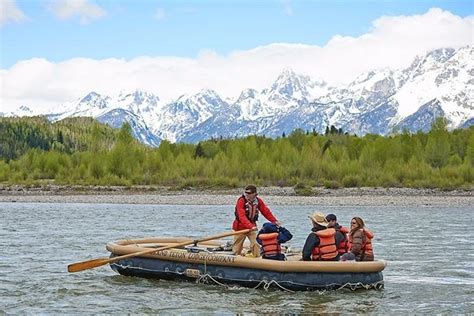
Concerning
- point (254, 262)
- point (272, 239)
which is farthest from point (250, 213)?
point (254, 262)

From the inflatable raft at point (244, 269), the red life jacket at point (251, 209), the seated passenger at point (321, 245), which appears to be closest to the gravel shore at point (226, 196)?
the inflatable raft at point (244, 269)

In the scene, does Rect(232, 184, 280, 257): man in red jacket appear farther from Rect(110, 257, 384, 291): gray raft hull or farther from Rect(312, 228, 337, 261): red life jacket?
Rect(312, 228, 337, 261): red life jacket

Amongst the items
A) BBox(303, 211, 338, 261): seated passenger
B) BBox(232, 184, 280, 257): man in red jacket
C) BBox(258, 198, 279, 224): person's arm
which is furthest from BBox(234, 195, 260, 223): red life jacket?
BBox(303, 211, 338, 261): seated passenger

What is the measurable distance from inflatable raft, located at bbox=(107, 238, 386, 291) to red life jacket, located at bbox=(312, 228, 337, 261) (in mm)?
331

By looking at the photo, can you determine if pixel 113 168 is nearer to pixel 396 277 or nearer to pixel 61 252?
pixel 61 252

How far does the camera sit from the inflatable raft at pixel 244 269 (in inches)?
689

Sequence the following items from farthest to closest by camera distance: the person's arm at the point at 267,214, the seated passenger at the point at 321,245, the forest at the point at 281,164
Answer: the forest at the point at 281,164 < the person's arm at the point at 267,214 < the seated passenger at the point at 321,245

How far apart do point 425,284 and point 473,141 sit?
59719mm

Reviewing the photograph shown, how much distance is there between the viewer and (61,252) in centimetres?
2509

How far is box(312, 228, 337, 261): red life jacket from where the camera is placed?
57.9 ft

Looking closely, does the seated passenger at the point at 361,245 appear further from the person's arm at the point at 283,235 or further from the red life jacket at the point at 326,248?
the person's arm at the point at 283,235

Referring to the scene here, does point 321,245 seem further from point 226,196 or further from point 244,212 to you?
point 226,196

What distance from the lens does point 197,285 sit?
18.7 metres

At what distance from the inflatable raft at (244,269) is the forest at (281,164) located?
4783 centimetres
